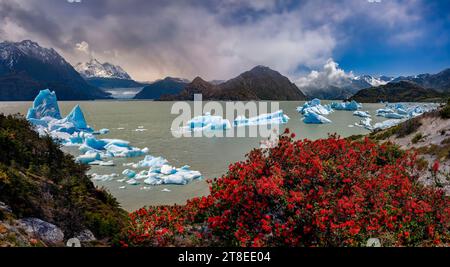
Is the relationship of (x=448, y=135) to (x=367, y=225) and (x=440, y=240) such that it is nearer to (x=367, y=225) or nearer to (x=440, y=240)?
(x=440, y=240)

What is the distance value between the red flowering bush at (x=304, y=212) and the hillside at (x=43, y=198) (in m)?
1.15

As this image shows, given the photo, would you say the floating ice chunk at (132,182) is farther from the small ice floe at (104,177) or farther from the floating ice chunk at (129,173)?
the small ice floe at (104,177)

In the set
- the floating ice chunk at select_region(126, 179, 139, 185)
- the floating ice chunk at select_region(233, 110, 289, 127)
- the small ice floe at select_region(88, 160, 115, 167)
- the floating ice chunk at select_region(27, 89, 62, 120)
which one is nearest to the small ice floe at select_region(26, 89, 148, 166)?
the floating ice chunk at select_region(27, 89, 62, 120)

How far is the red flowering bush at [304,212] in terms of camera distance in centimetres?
648

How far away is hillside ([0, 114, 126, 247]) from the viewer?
5730mm

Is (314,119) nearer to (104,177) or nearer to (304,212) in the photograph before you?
(104,177)

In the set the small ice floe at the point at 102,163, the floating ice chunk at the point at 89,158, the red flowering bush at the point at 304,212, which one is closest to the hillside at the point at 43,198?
the red flowering bush at the point at 304,212

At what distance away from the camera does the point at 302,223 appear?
666cm

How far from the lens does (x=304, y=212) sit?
6695 mm

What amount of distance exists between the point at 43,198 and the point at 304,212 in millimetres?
6171
